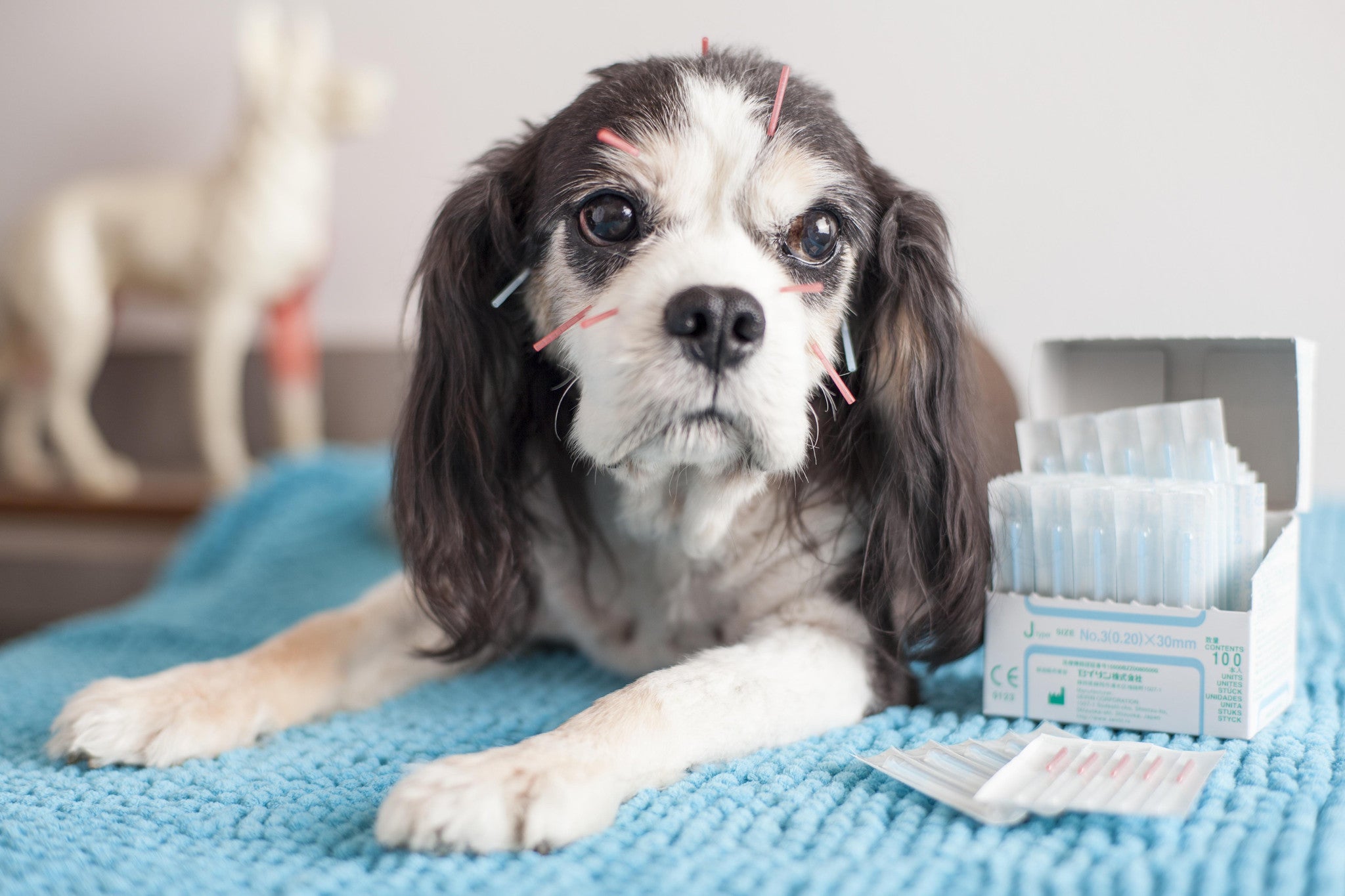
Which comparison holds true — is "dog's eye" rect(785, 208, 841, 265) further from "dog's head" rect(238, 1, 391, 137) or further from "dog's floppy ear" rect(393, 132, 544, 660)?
"dog's head" rect(238, 1, 391, 137)

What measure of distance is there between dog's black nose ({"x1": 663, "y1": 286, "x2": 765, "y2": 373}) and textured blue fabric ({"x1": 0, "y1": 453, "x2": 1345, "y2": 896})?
1.29 ft

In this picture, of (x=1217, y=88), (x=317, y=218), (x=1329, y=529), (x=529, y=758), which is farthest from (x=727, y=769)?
(x=1217, y=88)

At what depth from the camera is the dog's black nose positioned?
3.03 feet

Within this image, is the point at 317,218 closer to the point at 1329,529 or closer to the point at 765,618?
the point at 765,618

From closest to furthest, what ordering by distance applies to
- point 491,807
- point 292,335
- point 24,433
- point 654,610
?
point 491,807 → point 654,610 → point 292,335 → point 24,433

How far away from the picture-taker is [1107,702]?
1.08 m

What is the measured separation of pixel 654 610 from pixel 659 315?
1.51 feet

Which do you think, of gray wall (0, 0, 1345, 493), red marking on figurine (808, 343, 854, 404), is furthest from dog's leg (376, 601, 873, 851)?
gray wall (0, 0, 1345, 493)

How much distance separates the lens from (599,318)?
1004 millimetres

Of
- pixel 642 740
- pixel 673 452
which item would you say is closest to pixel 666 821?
pixel 642 740

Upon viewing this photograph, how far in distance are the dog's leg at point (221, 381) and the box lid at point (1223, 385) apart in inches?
77.5

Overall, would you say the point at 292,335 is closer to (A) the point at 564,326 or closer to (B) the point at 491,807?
(A) the point at 564,326

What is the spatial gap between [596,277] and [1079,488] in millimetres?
553

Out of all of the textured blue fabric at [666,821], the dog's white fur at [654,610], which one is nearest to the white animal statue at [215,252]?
the textured blue fabric at [666,821]
